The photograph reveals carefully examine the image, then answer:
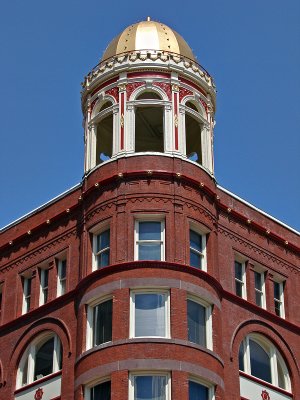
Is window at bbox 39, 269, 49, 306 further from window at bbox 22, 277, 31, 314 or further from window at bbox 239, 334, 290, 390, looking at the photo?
window at bbox 239, 334, 290, 390

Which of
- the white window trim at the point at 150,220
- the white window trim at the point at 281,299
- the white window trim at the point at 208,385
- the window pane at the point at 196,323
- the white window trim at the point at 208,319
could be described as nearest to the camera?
the white window trim at the point at 208,385

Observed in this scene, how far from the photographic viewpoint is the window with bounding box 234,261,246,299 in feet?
181

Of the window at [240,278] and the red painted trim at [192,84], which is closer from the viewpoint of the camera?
the window at [240,278]

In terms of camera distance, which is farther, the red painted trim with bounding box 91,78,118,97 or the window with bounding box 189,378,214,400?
the red painted trim with bounding box 91,78,118,97

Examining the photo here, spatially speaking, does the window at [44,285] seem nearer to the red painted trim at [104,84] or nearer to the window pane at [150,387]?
the red painted trim at [104,84]

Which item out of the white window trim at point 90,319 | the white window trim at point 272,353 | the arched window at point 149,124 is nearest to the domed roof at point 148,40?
the arched window at point 149,124

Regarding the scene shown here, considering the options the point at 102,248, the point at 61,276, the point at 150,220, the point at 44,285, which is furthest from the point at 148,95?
the point at 44,285

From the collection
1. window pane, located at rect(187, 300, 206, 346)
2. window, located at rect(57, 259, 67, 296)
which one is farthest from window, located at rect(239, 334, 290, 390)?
window, located at rect(57, 259, 67, 296)

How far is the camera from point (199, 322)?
5003 cm

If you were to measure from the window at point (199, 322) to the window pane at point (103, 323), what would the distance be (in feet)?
11.6

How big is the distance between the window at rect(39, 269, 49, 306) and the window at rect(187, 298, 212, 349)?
9169mm

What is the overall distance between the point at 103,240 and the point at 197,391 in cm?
893

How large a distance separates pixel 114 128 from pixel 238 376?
13500mm

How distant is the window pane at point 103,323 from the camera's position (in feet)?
161
